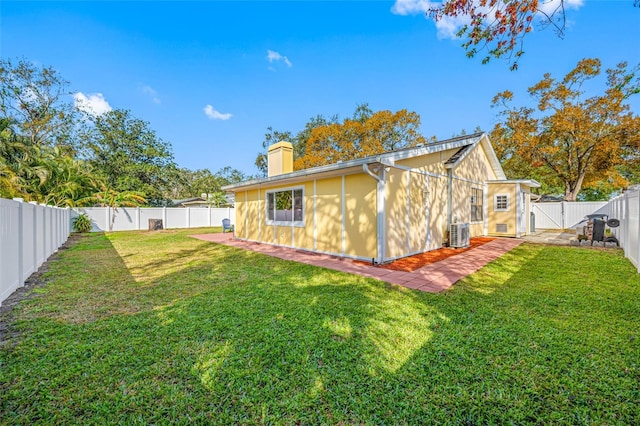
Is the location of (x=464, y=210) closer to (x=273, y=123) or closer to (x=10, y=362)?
(x=10, y=362)

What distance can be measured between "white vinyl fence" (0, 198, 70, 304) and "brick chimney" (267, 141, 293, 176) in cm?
712

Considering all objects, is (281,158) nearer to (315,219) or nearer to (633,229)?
(315,219)

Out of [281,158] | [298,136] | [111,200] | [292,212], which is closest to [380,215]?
[292,212]

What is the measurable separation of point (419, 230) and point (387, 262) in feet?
6.34

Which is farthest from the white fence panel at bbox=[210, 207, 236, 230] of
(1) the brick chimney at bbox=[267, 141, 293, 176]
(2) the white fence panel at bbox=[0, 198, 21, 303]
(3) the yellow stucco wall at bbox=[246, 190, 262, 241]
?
(2) the white fence panel at bbox=[0, 198, 21, 303]

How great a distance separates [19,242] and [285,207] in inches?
258

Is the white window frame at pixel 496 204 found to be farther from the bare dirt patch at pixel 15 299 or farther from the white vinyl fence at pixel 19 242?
the white vinyl fence at pixel 19 242

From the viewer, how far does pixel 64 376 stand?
2.42 meters

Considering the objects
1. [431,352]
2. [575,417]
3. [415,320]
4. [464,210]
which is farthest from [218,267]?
[464,210]

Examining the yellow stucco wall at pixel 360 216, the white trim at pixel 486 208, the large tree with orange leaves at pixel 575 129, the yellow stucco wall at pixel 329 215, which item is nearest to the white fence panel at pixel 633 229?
the yellow stucco wall at pixel 360 216

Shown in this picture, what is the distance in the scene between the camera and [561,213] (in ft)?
55.4

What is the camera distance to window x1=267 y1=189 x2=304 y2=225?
930 centimetres

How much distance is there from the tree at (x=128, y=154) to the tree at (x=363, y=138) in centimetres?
1310

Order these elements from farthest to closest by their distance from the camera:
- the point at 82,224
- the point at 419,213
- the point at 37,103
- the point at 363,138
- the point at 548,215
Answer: the point at 363,138
the point at 37,103
the point at 548,215
the point at 82,224
the point at 419,213
